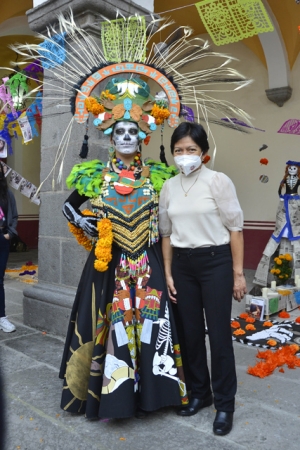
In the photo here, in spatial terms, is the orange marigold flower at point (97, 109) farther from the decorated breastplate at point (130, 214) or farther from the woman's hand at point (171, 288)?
the woman's hand at point (171, 288)

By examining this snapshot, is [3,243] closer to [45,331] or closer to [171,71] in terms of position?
[45,331]

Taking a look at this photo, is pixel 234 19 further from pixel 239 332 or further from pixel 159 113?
pixel 239 332

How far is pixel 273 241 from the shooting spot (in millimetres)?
5730

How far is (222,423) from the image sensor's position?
92.9 inches

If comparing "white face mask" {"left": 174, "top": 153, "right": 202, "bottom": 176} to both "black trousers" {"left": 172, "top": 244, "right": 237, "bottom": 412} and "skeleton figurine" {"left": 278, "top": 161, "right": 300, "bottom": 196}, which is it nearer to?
"black trousers" {"left": 172, "top": 244, "right": 237, "bottom": 412}

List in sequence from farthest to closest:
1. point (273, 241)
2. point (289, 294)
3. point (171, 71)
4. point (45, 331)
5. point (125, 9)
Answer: point (273, 241) → point (289, 294) → point (45, 331) → point (125, 9) → point (171, 71)

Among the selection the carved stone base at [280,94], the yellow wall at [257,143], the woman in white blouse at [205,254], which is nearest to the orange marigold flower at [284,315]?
the woman in white blouse at [205,254]

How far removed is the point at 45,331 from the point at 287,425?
240 cm

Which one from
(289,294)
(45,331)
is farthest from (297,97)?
(45,331)

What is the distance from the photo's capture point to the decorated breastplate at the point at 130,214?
2510 millimetres

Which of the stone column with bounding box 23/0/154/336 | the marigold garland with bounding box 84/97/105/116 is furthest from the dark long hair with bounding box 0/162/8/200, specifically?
the marigold garland with bounding box 84/97/105/116

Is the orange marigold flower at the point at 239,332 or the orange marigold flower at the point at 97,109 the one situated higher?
the orange marigold flower at the point at 97,109

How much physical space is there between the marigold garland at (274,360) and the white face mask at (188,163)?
5.51 ft

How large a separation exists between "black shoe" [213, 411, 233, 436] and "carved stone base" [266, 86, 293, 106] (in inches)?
226
